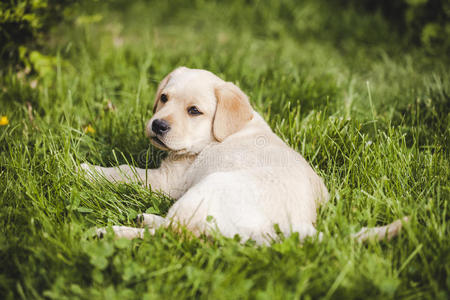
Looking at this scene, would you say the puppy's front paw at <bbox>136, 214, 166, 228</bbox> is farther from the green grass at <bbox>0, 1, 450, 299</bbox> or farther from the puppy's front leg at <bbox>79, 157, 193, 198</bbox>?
the puppy's front leg at <bbox>79, 157, 193, 198</bbox>

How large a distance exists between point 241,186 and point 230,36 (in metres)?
4.78

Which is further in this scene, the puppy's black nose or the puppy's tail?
the puppy's black nose

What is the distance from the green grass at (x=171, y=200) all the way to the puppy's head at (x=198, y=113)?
1.00ft

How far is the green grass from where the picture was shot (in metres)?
1.93

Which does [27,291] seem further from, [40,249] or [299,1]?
[299,1]

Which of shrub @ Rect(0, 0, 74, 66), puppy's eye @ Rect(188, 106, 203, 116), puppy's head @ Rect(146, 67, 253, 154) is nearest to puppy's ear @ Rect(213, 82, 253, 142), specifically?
puppy's head @ Rect(146, 67, 253, 154)

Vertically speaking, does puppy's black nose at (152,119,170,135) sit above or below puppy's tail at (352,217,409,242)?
above

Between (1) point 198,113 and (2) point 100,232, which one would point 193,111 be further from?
(2) point 100,232

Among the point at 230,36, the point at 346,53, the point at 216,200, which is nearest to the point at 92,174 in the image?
the point at 216,200

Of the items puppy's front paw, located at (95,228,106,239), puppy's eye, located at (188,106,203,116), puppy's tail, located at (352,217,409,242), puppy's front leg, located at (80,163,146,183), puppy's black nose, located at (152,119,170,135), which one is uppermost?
puppy's eye, located at (188,106,203,116)

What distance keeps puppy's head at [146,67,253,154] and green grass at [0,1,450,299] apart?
0.30m

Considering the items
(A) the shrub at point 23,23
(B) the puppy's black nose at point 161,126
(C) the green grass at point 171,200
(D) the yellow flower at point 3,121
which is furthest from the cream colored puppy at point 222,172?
(A) the shrub at point 23,23

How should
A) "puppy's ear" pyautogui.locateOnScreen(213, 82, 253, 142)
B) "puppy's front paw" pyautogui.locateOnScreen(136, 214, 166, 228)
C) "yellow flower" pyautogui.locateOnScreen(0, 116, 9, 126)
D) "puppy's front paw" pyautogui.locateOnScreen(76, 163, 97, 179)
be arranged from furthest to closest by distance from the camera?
"yellow flower" pyautogui.locateOnScreen(0, 116, 9, 126)
"puppy's ear" pyautogui.locateOnScreen(213, 82, 253, 142)
"puppy's front paw" pyautogui.locateOnScreen(76, 163, 97, 179)
"puppy's front paw" pyautogui.locateOnScreen(136, 214, 166, 228)

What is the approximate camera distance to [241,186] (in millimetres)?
2275
